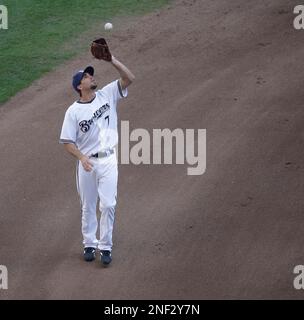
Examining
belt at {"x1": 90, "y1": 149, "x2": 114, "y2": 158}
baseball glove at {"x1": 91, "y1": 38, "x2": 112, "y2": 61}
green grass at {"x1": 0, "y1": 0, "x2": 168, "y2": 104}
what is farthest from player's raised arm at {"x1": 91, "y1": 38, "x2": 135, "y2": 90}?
green grass at {"x1": 0, "y1": 0, "x2": 168, "y2": 104}

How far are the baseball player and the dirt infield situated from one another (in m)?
0.37

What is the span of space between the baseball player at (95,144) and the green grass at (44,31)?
12.8 ft

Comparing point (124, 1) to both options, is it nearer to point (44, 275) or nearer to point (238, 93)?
point (238, 93)

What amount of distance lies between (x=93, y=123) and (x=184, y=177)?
73.0 inches

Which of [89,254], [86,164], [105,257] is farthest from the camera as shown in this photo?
[89,254]

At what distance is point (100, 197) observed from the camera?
816 cm

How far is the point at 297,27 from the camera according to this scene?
13.2 m

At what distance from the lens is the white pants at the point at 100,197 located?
26.6 feet

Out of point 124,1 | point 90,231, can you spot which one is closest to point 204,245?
point 90,231

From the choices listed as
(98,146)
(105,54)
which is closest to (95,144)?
(98,146)

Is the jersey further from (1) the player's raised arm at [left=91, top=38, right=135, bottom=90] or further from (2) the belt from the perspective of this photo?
(1) the player's raised arm at [left=91, top=38, right=135, bottom=90]

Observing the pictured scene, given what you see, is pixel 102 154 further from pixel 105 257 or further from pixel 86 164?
pixel 105 257

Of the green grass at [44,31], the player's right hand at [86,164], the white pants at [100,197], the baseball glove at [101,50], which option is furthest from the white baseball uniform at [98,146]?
the green grass at [44,31]

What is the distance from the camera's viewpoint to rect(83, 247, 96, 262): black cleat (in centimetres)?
828
